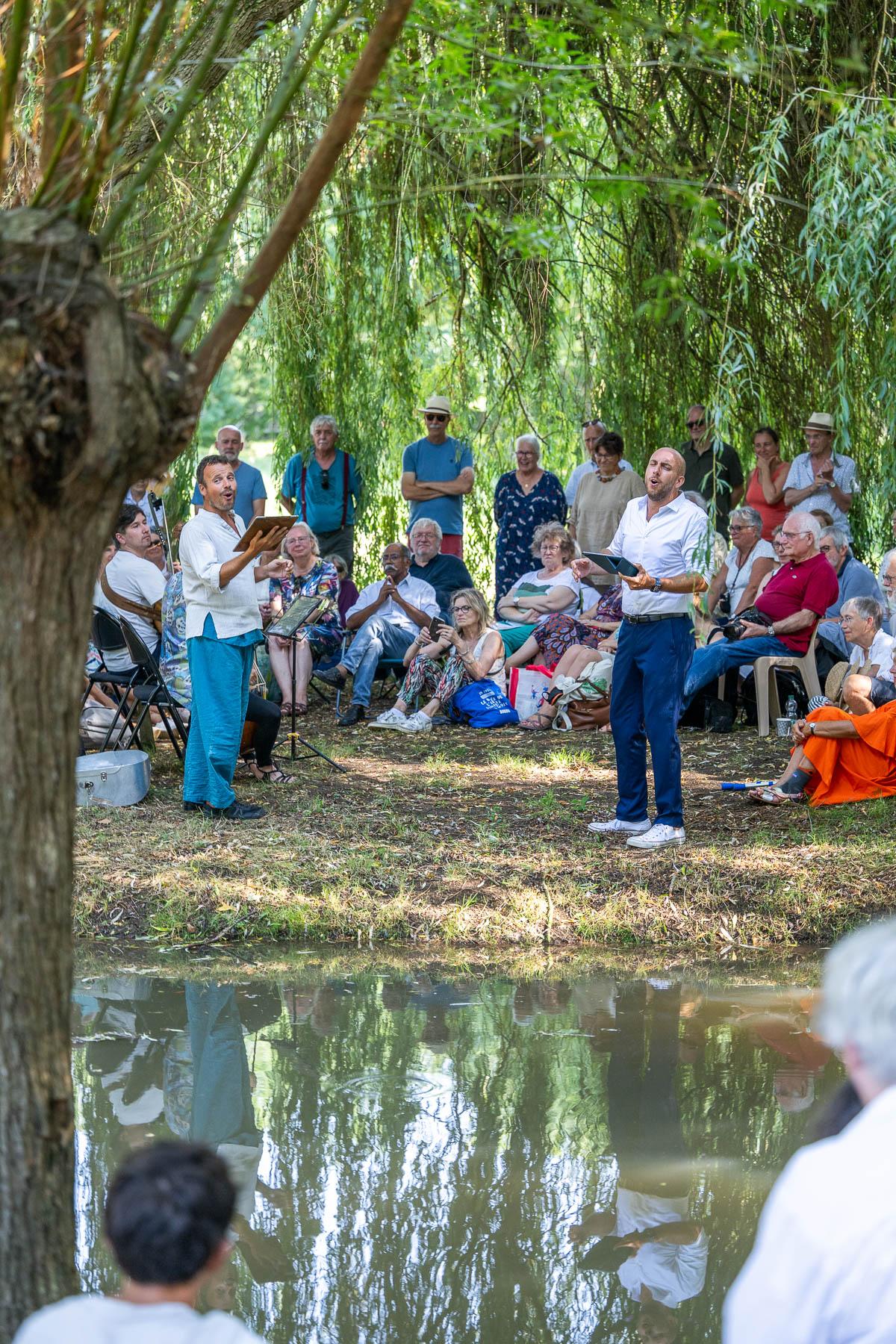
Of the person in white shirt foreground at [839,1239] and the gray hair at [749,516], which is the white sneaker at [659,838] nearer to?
the gray hair at [749,516]

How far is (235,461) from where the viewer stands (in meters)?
10.3

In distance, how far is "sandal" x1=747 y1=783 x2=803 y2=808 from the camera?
7379 mm

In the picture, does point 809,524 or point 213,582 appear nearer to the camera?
point 213,582

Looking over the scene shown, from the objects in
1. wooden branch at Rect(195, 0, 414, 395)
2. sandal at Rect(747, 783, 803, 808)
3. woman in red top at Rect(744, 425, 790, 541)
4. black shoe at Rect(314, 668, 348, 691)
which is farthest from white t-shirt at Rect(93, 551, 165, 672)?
wooden branch at Rect(195, 0, 414, 395)

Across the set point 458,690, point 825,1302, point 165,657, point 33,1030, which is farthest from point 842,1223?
point 458,690

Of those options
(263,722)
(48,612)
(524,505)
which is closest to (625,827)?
(263,722)

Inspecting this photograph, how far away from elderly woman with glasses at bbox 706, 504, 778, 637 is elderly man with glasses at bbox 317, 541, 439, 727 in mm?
1963

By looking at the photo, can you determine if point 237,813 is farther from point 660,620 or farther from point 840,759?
point 840,759

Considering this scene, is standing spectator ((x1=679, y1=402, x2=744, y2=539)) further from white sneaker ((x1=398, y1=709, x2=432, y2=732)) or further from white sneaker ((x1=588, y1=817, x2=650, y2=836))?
white sneaker ((x1=588, y1=817, x2=650, y2=836))

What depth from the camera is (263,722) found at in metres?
7.88

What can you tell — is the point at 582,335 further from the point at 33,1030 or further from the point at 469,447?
the point at 33,1030

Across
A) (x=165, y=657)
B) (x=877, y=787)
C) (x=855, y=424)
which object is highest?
(x=855, y=424)

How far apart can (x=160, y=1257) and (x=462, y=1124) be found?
7.91 feet

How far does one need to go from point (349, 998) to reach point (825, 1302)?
348 centimetres
